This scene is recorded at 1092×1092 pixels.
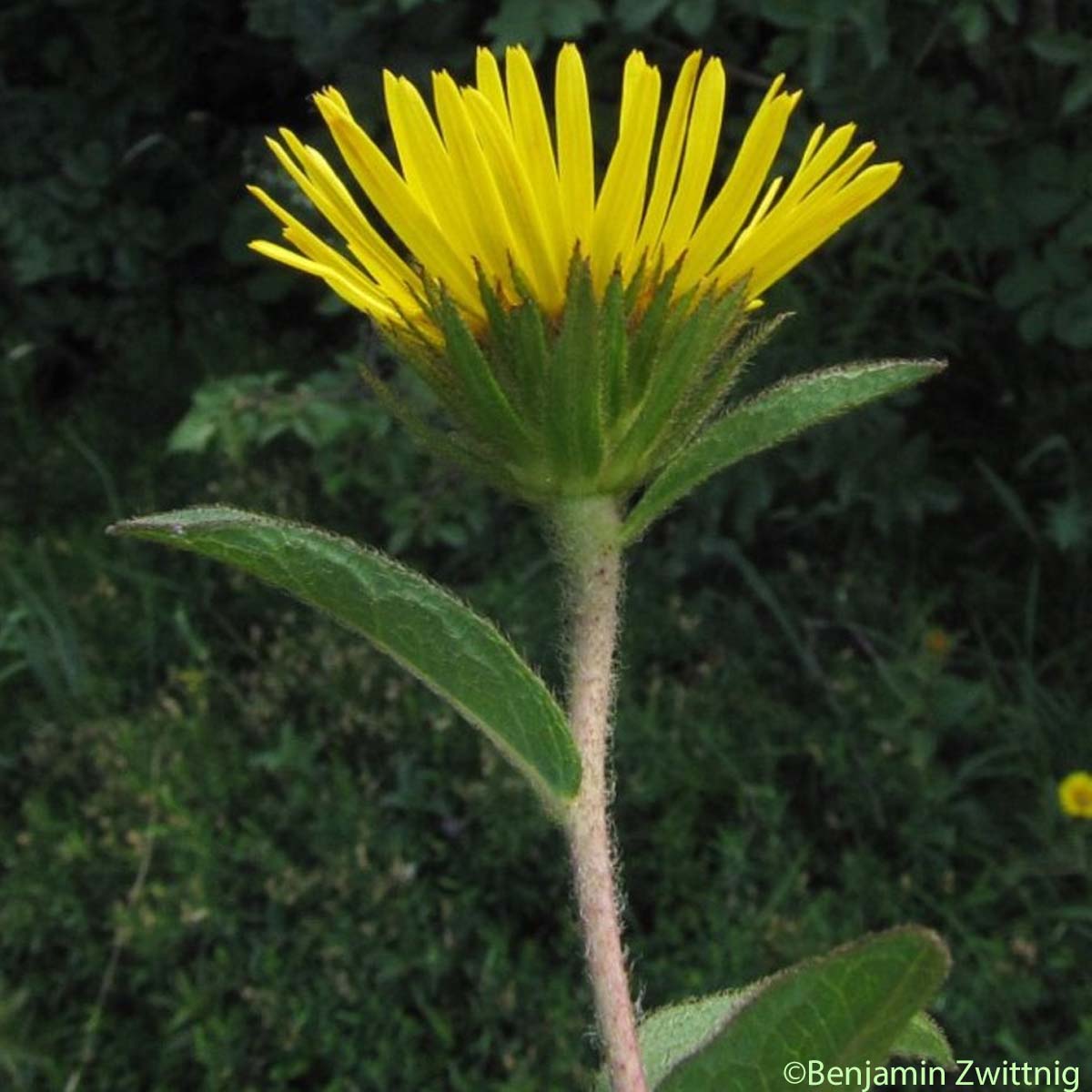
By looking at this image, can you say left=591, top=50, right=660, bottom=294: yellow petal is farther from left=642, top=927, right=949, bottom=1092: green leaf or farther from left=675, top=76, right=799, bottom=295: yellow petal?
left=642, top=927, right=949, bottom=1092: green leaf

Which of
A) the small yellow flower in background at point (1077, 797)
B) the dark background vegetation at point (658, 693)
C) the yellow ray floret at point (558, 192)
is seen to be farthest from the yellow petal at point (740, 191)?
the small yellow flower in background at point (1077, 797)

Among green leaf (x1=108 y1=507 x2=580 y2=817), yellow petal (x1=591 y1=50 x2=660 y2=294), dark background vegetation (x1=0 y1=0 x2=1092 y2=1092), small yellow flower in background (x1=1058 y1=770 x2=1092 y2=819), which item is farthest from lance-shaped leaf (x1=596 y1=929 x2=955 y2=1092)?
small yellow flower in background (x1=1058 y1=770 x2=1092 y2=819)

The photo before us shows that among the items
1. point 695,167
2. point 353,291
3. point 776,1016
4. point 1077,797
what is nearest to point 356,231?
point 353,291

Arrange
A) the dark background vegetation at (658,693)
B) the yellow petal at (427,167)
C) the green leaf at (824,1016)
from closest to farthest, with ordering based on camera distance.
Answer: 1. the green leaf at (824,1016)
2. the yellow petal at (427,167)
3. the dark background vegetation at (658,693)

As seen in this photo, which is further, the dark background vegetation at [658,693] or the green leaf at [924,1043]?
the dark background vegetation at [658,693]

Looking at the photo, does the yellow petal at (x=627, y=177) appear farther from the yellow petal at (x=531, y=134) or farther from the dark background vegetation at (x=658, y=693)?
the dark background vegetation at (x=658, y=693)

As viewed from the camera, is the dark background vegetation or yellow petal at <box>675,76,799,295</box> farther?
the dark background vegetation
